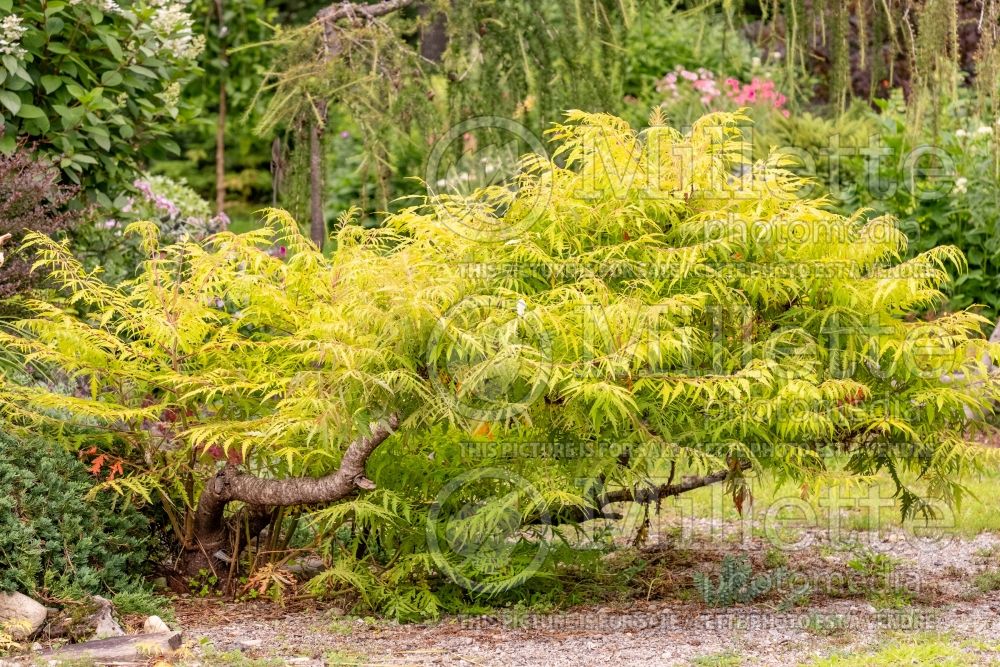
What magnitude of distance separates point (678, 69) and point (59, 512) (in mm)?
8076

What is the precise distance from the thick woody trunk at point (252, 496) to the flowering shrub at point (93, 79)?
2.39m

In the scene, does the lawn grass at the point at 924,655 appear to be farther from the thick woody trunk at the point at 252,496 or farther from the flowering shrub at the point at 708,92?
the flowering shrub at the point at 708,92

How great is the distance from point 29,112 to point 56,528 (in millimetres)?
2794

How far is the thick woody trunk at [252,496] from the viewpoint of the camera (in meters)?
4.37

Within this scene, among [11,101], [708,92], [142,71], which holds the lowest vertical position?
[11,101]

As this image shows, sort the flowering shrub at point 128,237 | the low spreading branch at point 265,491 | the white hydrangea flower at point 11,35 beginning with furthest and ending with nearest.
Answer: the flowering shrub at point 128,237 < the white hydrangea flower at point 11,35 < the low spreading branch at point 265,491

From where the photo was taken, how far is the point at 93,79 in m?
6.74

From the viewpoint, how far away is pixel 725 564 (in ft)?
15.7

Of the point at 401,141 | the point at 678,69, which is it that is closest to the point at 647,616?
the point at 401,141

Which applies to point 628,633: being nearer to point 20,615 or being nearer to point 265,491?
point 265,491

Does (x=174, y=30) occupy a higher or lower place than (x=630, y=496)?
higher

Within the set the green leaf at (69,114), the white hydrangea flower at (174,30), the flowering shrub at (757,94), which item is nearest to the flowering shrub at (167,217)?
the green leaf at (69,114)

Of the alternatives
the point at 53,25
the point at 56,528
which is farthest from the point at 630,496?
the point at 53,25

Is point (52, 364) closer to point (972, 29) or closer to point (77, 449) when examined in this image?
point (77, 449)
